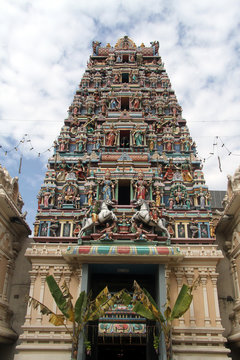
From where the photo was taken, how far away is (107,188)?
21.2m

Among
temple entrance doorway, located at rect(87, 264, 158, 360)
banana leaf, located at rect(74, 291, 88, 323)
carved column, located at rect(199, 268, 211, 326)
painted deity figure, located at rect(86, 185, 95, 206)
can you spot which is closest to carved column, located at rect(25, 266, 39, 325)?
temple entrance doorway, located at rect(87, 264, 158, 360)

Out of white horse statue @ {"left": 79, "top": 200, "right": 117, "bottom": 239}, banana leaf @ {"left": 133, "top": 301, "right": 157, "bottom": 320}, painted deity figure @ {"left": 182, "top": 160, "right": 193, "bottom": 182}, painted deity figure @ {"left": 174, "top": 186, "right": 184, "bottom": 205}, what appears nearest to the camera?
banana leaf @ {"left": 133, "top": 301, "right": 157, "bottom": 320}

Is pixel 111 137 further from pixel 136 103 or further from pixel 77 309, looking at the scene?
pixel 77 309

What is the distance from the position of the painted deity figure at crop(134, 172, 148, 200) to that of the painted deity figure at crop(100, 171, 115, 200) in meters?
1.48

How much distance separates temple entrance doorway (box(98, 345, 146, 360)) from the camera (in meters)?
23.9

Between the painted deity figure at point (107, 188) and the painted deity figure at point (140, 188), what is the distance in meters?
1.48

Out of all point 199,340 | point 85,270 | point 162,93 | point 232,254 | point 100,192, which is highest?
point 162,93

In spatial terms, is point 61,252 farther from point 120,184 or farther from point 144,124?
point 144,124

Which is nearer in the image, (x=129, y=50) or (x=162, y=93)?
(x=162, y=93)

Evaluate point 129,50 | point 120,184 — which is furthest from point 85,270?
point 129,50

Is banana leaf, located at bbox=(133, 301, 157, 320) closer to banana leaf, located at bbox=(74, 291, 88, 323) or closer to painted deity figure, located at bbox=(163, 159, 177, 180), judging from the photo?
banana leaf, located at bbox=(74, 291, 88, 323)

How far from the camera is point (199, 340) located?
16.3m

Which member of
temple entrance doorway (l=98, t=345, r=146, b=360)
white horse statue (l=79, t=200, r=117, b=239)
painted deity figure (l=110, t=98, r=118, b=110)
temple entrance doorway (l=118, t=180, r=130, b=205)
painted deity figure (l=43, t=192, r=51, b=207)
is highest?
painted deity figure (l=110, t=98, r=118, b=110)

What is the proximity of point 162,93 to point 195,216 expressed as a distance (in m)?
12.1
